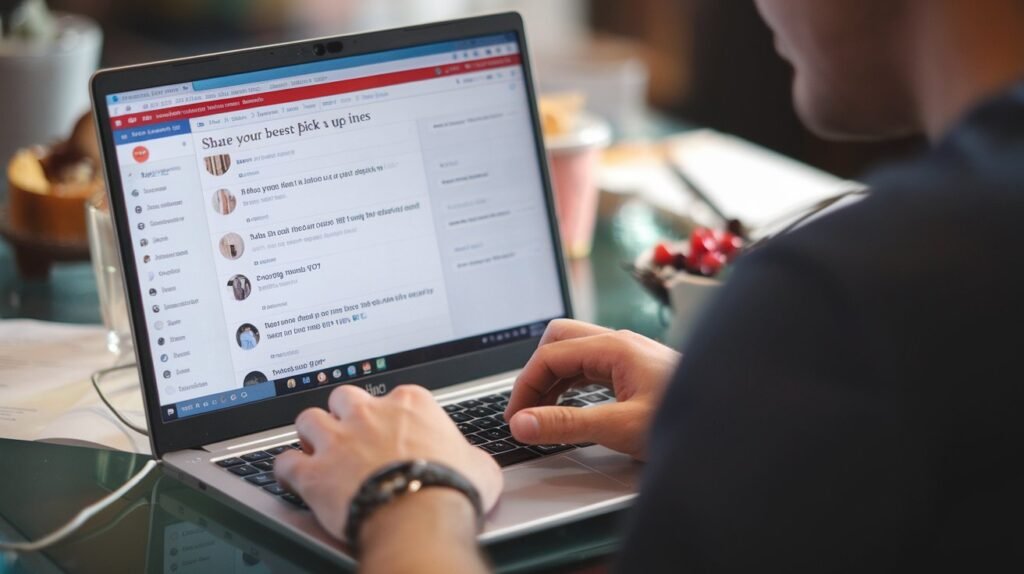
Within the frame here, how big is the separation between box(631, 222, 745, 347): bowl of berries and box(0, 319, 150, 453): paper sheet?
538 mm

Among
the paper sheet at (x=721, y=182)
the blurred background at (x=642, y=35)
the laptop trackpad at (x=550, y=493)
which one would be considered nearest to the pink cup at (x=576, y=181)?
the paper sheet at (x=721, y=182)

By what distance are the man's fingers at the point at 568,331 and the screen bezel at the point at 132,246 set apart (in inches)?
4.4

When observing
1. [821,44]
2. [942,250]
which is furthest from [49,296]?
[942,250]

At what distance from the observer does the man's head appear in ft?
2.30

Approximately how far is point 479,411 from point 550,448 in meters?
0.10

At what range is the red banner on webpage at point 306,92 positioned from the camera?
100 centimetres

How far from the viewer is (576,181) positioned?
1.51m

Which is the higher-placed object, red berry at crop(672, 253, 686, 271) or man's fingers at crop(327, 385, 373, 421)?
man's fingers at crop(327, 385, 373, 421)

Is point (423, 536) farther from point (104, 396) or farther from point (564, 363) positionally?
point (104, 396)

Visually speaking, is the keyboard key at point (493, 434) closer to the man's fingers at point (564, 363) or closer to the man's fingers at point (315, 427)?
the man's fingers at point (564, 363)

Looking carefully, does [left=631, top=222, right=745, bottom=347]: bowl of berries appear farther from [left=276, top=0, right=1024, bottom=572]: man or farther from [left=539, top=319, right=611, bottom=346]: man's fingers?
[left=276, top=0, right=1024, bottom=572]: man

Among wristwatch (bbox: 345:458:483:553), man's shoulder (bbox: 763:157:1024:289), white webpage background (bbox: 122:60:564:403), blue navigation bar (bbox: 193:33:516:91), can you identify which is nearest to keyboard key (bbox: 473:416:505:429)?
white webpage background (bbox: 122:60:564:403)

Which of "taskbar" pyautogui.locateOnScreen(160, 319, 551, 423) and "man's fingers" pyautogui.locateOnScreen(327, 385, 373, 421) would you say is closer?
"man's fingers" pyautogui.locateOnScreen(327, 385, 373, 421)

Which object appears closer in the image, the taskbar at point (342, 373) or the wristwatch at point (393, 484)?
→ the wristwatch at point (393, 484)
